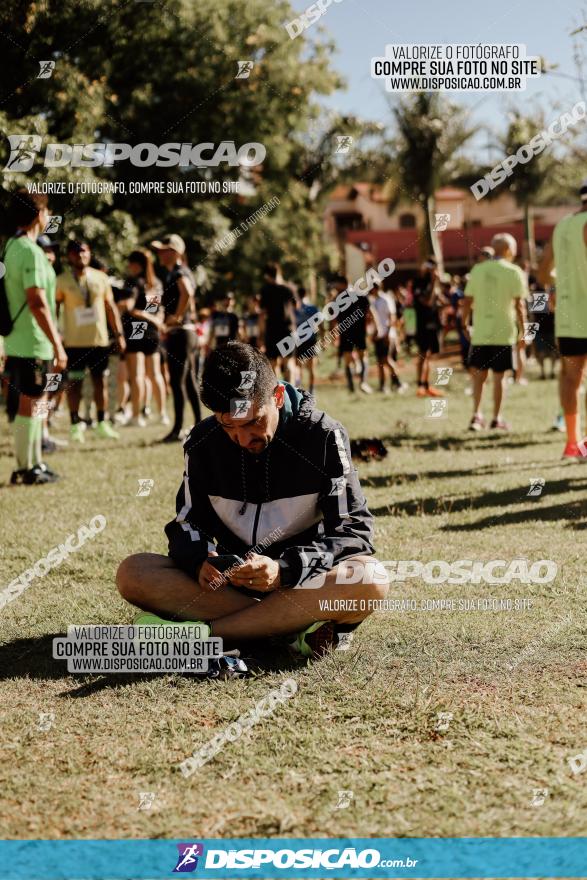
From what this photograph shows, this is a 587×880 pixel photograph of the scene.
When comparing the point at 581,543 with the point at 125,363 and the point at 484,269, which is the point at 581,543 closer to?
the point at 484,269

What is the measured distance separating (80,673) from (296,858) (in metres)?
1.73

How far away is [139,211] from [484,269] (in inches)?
689

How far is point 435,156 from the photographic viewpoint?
1439 inches

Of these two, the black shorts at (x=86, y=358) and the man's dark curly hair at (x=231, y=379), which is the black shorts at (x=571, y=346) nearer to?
the man's dark curly hair at (x=231, y=379)

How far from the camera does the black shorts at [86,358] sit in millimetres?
10609

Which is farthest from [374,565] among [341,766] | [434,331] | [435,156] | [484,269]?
[435,156]

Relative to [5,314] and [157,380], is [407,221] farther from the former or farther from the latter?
[5,314]

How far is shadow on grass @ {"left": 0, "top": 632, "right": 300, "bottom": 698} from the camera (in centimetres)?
393

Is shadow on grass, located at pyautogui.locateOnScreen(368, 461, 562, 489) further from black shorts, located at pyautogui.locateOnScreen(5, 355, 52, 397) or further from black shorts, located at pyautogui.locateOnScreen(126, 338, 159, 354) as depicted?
black shorts, located at pyautogui.locateOnScreen(126, 338, 159, 354)

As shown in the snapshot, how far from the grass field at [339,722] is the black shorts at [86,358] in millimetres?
4455

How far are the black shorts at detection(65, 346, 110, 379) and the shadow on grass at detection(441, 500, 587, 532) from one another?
5.43 m

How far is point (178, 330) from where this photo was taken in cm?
1080

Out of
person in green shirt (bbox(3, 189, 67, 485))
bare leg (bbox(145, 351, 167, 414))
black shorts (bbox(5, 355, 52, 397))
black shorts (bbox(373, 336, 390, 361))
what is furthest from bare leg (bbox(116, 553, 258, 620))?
black shorts (bbox(373, 336, 390, 361))

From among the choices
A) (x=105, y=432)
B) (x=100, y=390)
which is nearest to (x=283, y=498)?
(x=100, y=390)
